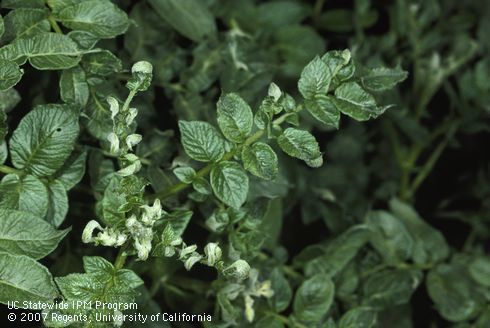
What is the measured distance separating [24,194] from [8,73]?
0.11 m

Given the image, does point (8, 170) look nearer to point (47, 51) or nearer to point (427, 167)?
point (47, 51)

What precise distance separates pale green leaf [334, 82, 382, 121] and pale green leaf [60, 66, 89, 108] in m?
0.23

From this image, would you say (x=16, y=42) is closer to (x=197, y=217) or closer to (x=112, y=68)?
(x=112, y=68)

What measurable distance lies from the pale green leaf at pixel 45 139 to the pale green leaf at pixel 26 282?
10 cm

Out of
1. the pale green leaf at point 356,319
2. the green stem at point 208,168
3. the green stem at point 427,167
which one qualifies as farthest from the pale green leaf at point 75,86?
the green stem at point 427,167

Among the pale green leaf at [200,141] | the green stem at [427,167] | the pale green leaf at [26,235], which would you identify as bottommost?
the green stem at [427,167]

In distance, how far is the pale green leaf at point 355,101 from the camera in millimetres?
646

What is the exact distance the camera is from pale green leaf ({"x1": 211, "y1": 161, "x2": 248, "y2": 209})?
2.11 ft

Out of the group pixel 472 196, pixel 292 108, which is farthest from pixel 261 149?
pixel 472 196

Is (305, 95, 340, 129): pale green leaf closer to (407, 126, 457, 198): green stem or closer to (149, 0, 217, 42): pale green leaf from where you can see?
(149, 0, 217, 42): pale green leaf

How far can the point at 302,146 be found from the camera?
63cm

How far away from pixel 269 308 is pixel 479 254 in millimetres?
370

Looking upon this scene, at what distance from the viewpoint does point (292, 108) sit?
0.65 m

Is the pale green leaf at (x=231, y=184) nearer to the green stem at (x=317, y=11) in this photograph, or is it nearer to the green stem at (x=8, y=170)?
the green stem at (x=8, y=170)
